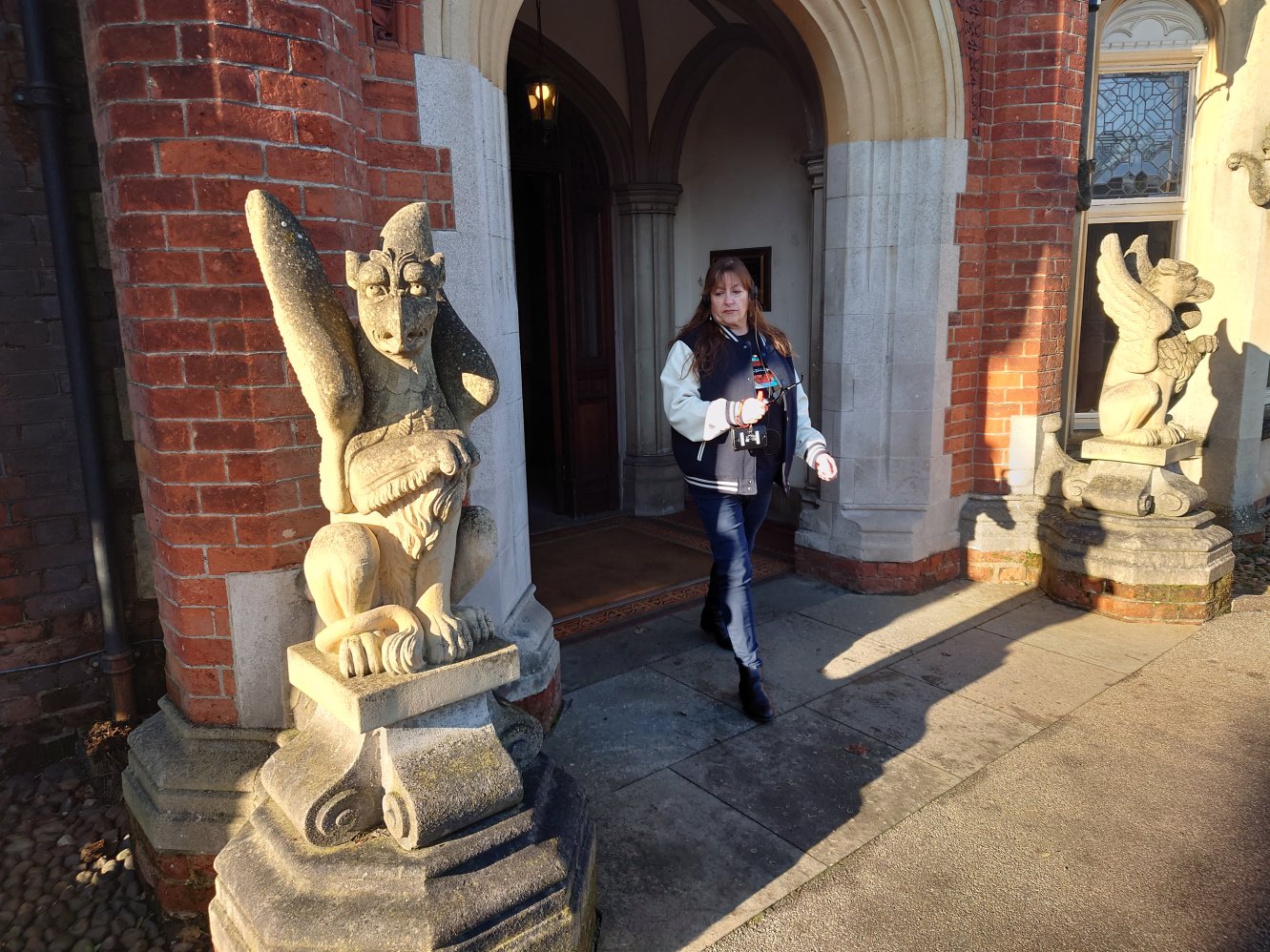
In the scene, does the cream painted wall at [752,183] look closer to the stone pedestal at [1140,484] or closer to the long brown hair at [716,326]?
the stone pedestal at [1140,484]

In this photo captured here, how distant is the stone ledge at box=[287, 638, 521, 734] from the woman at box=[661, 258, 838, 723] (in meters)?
1.41

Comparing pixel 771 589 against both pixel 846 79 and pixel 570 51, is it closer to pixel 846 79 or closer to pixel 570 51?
pixel 846 79

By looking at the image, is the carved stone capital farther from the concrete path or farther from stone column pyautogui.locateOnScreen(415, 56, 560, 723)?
the concrete path

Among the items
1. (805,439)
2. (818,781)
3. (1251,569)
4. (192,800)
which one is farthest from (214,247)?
(1251,569)

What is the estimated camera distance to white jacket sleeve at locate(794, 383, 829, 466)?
337 cm

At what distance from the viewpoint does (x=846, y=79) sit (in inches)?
185

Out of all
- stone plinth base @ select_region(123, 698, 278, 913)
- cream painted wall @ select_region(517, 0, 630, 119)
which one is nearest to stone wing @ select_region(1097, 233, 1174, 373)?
cream painted wall @ select_region(517, 0, 630, 119)

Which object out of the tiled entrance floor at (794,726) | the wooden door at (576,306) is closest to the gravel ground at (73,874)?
the tiled entrance floor at (794,726)

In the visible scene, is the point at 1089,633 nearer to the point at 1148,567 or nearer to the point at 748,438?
the point at 1148,567

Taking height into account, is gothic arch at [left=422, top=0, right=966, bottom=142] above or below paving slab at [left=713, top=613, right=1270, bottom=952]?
above

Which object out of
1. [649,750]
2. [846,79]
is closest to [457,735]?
[649,750]

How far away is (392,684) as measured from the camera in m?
2.01

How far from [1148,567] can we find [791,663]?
2164 millimetres

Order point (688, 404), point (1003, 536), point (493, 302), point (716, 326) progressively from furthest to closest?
point (1003, 536), point (716, 326), point (688, 404), point (493, 302)
